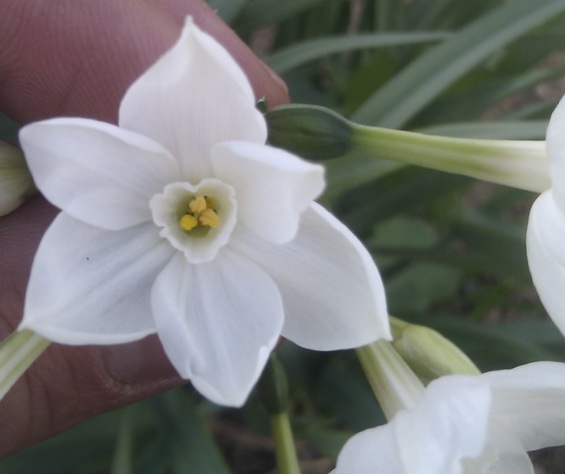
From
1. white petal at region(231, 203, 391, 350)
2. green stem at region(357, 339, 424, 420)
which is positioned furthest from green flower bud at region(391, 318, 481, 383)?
white petal at region(231, 203, 391, 350)

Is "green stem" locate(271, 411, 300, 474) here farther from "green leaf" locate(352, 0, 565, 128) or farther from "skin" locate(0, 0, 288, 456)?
"green leaf" locate(352, 0, 565, 128)

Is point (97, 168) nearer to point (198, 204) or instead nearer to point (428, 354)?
point (198, 204)

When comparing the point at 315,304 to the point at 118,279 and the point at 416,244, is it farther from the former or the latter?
the point at 416,244

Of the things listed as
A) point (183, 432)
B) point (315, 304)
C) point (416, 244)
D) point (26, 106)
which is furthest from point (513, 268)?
point (26, 106)

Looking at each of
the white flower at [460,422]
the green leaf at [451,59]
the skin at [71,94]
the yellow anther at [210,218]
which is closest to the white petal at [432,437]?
the white flower at [460,422]

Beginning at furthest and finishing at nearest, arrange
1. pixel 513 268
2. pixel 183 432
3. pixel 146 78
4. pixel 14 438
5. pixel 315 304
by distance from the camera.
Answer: pixel 513 268 → pixel 183 432 → pixel 14 438 → pixel 315 304 → pixel 146 78

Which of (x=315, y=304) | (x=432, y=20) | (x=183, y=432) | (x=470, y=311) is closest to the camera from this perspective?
(x=315, y=304)

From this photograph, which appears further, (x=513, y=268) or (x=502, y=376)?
(x=513, y=268)

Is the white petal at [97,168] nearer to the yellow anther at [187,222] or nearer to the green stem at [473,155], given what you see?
the yellow anther at [187,222]
